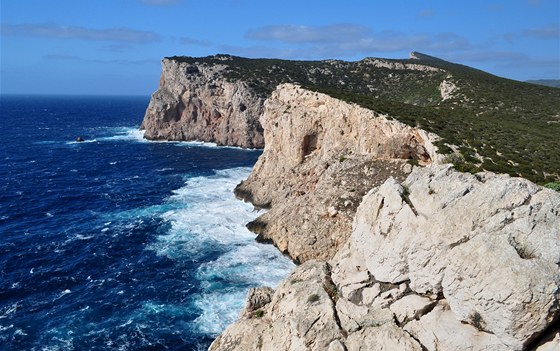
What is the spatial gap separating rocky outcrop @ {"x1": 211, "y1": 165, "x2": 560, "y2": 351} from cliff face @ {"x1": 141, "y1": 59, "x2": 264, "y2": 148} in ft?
294

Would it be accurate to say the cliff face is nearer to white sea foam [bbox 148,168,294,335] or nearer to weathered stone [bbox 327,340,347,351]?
white sea foam [bbox 148,168,294,335]

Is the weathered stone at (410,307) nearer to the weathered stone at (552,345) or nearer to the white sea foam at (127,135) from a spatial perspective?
the weathered stone at (552,345)

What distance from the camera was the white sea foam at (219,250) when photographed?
36.7 metres

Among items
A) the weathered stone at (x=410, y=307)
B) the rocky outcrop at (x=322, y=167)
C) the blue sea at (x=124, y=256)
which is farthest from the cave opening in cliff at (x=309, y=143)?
the weathered stone at (x=410, y=307)

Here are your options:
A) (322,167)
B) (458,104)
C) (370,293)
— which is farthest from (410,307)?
(458,104)

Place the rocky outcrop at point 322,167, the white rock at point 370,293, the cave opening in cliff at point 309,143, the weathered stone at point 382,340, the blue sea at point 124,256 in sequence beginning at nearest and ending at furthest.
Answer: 1. the weathered stone at point 382,340
2. the white rock at point 370,293
3. the blue sea at point 124,256
4. the rocky outcrop at point 322,167
5. the cave opening in cliff at point 309,143

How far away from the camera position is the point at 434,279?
17.3 metres

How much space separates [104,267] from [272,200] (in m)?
25.4

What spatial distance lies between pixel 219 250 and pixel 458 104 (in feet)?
163

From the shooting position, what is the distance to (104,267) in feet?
145

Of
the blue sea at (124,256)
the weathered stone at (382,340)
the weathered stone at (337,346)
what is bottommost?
the blue sea at (124,256)

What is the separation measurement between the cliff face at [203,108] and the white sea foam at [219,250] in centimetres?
4155

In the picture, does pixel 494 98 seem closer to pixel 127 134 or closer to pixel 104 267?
pixel 104 267

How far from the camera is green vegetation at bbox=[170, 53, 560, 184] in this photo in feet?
127
